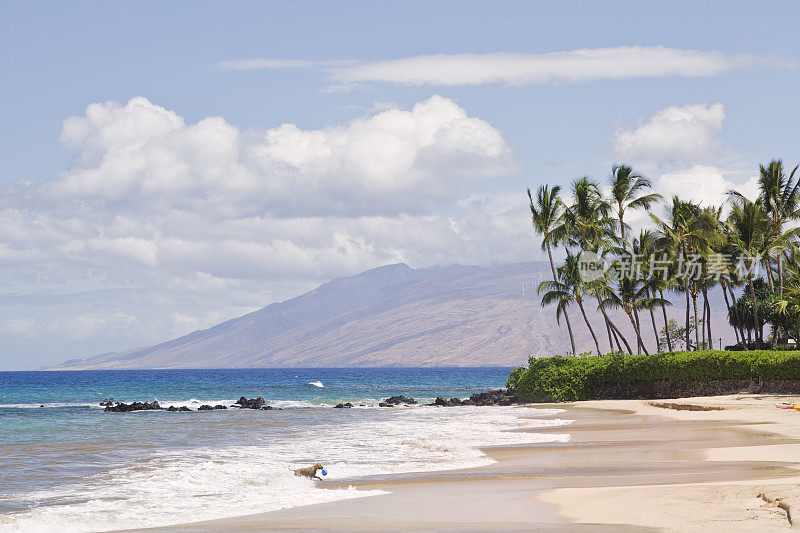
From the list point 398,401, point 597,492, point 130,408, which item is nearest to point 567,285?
point 398,401

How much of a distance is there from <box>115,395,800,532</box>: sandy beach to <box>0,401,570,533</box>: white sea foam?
1.06 m

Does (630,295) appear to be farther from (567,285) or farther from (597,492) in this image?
(597,492)

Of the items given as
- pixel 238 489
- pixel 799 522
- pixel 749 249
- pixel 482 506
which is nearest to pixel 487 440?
A: pixel 238 489

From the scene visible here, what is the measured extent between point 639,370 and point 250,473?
1186 inches

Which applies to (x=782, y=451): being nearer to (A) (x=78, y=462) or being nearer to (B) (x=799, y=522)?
(B) (x=799, y=522)

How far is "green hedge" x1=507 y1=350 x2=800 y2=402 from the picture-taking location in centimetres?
3922

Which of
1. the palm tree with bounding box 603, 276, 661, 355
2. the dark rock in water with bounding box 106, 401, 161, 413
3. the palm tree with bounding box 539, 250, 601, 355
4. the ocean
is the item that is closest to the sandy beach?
the ocean

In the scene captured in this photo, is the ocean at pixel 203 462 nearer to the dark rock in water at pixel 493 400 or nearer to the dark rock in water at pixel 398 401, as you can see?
the dark rock in water at pixel 493 400

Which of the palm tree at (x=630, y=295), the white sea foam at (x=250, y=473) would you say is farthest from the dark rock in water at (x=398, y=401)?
the white sea foam at (x=250, y=473)

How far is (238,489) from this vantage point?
16.1 meters

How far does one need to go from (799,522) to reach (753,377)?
32.9 metres

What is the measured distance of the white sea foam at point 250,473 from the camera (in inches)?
531

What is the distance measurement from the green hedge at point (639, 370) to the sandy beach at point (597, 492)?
666 inches

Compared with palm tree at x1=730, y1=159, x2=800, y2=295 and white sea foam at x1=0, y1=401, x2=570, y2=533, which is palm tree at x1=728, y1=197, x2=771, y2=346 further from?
white sea foam at x1=0, y1=401, x2=570, y2=533
